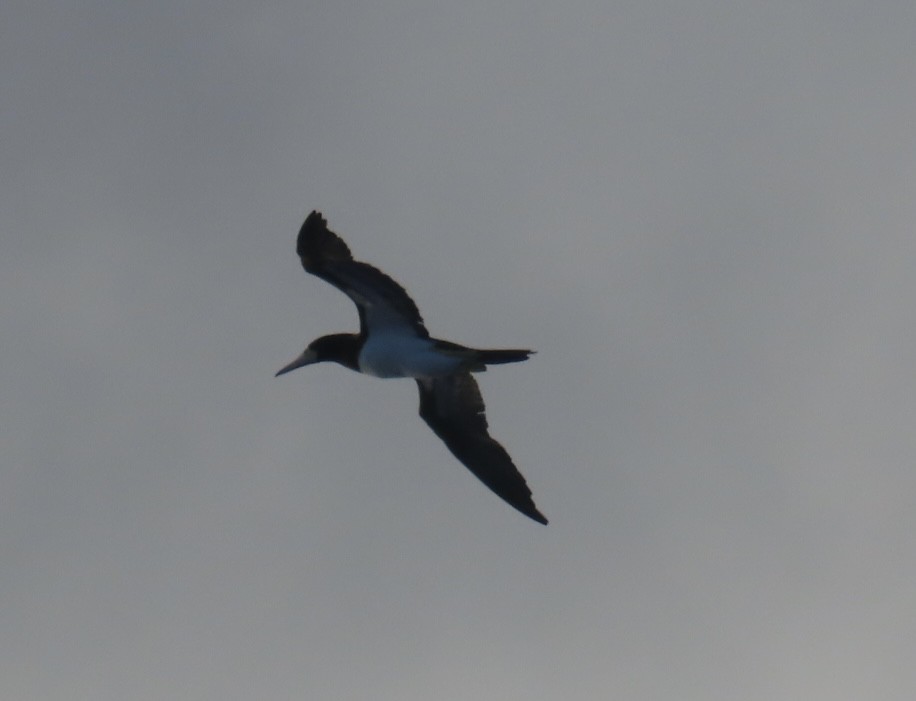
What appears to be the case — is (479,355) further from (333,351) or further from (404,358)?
(333,351)

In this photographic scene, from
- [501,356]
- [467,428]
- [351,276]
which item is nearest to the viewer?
[501,356]

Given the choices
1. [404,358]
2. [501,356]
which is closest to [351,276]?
[404,358]

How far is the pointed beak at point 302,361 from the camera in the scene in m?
33.0

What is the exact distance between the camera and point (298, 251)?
104ft

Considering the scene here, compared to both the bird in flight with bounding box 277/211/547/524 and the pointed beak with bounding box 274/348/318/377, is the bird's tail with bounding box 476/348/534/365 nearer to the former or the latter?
the bird in flight with bounding box 277/211/547/524

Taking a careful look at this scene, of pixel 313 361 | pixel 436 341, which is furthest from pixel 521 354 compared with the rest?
pixel 313 361

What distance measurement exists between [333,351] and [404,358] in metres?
1.40

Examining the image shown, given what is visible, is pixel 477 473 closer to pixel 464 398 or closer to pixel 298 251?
pixel 464 398

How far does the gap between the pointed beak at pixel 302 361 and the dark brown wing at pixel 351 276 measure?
1384mm

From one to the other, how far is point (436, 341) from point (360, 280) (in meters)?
1.28

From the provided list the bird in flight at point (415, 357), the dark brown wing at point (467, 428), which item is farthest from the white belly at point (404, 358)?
the dark brown wing at point (467, 428)

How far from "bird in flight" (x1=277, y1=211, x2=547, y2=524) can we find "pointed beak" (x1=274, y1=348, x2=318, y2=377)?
17.7 inches

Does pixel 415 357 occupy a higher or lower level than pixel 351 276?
lower

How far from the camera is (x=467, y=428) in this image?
3231cm
